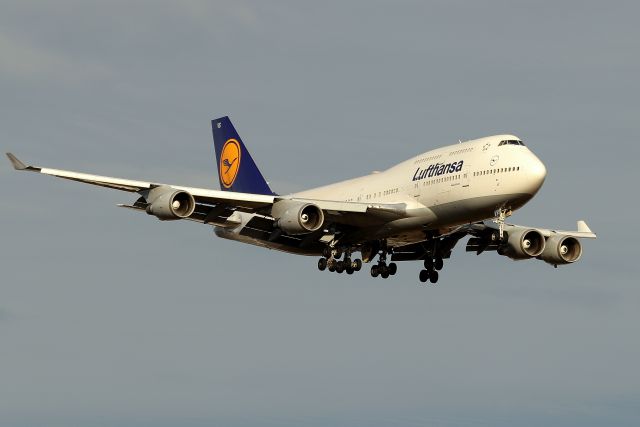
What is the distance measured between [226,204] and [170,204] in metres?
4.57

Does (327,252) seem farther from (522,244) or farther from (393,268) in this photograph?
(522,244)

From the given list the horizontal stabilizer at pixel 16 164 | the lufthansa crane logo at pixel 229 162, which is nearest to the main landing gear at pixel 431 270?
the lufthansa crane logo at pixel 229 162

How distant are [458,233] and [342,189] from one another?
6815mm

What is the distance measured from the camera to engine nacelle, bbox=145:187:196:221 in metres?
65.1

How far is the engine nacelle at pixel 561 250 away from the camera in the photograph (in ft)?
245

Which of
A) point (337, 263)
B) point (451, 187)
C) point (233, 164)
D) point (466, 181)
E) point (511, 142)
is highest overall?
point (233, 164)

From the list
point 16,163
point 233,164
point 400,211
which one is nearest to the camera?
point 16,163

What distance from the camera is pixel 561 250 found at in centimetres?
7475

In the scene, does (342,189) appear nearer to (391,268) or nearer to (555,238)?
(391,268)

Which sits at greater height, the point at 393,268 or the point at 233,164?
the point at 233,164

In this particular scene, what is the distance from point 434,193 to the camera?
67188mm

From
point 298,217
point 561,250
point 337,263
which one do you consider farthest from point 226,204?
point 561,250

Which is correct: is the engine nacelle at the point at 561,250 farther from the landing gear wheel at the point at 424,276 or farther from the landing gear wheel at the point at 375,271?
the landing gear wheel at the point at 375,271

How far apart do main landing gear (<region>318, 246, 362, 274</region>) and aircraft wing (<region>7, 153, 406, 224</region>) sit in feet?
7.46
